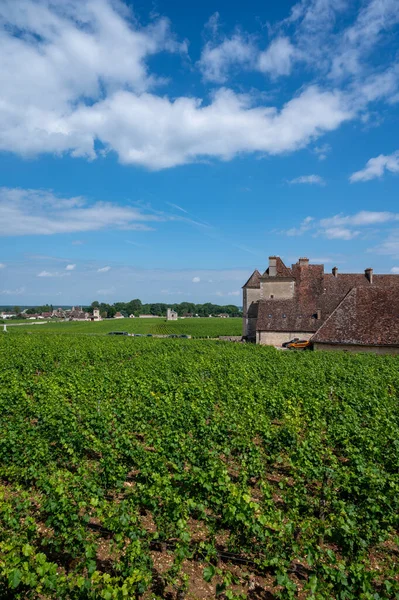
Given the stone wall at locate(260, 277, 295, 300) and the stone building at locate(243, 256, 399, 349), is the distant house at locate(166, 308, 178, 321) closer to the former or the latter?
the stone building at locate(243, 256, 399, 349)

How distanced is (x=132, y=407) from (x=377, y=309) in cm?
2332

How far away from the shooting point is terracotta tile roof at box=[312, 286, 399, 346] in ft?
86.4

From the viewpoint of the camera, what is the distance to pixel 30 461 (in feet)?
26.8

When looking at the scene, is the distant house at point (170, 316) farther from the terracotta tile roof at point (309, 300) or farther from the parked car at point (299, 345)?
the parked car at point (299, 345)

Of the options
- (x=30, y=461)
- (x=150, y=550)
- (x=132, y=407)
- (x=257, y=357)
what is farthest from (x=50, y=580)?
(x=257, y=357)

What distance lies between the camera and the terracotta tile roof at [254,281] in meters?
45.3

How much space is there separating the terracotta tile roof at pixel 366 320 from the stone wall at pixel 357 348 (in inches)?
12.1

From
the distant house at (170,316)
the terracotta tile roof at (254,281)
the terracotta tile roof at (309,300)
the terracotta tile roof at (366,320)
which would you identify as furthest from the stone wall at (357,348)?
the distant house at (170,316)

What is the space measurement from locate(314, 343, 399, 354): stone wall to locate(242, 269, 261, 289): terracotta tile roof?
18.0 metres

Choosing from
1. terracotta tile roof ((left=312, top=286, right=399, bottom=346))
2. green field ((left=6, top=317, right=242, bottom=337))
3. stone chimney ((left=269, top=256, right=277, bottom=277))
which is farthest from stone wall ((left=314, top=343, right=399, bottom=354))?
green field ((left=6, top=317, right=242, bottom=337))

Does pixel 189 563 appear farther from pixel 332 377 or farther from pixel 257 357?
pixel 257 357

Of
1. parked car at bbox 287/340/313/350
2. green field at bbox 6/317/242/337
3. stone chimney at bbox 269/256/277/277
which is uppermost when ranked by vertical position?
stone chimney at bbox 269/256/277/277

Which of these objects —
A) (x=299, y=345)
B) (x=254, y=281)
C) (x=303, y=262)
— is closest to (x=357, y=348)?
(x=299, y=345)

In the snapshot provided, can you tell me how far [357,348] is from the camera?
26641mm
